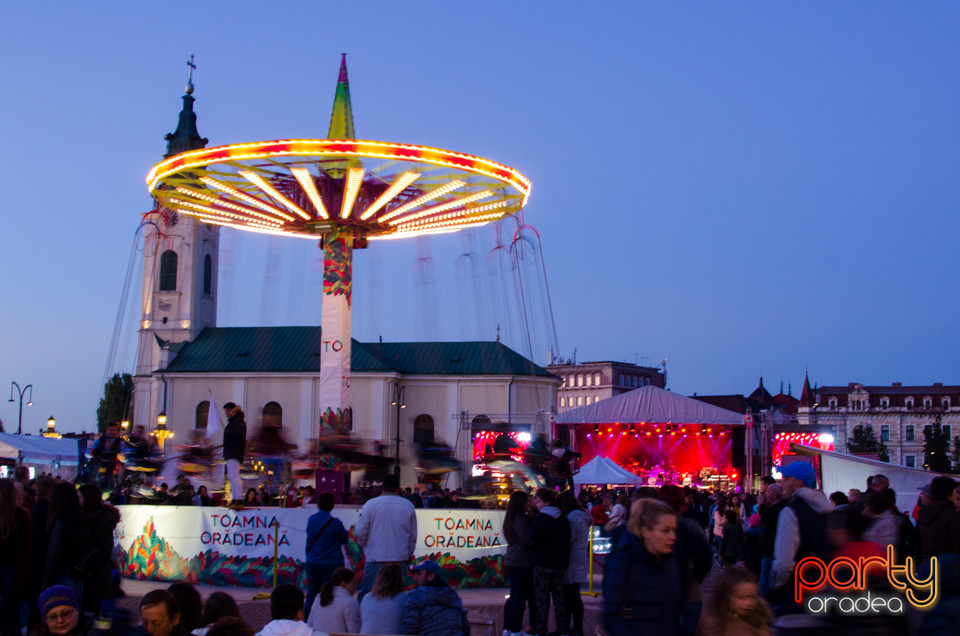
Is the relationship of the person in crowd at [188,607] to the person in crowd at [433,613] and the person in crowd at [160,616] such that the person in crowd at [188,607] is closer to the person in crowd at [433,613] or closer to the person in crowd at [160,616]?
the person in crowd at [160,616]

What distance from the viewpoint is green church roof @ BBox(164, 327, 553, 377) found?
57.4 meters

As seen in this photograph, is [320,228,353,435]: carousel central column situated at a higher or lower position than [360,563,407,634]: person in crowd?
higher

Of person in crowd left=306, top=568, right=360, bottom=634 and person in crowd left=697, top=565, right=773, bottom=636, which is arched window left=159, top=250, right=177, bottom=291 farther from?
person in crowd left=697, top=565, right=773, bottom=636

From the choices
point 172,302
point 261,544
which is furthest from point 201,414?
point 261,544

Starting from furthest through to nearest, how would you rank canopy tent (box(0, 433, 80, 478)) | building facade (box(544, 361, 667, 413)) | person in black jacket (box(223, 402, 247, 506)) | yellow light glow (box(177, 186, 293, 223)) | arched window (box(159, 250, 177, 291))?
building facade (box(544, 361, 667, 413)) → arched window (box(159, 250, 177, 291)) → canopy tent (box(0, 433, 80, 478)) → yellow light glow (box(177, 186, 293, 223)) → person in black jacket (box(223, 402, 247, 506))

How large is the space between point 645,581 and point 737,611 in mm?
674

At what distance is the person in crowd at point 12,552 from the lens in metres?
6.65

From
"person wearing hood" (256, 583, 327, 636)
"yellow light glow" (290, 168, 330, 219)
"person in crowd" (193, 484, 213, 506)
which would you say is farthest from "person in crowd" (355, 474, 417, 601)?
"yellow light glow" (290, 168, 330, 219)

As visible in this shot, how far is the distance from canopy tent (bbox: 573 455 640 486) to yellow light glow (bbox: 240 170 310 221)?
10.1 metres

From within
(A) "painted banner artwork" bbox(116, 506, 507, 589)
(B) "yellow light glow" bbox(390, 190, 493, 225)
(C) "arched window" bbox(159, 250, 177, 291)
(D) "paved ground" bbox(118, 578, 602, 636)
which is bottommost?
(D) "paved ground" bbox(118, 578, 602, 636)

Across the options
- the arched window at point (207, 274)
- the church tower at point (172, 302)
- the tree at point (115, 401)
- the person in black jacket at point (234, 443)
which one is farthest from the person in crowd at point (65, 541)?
the tree at point (115, 401)

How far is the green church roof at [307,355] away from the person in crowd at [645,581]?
51.2 m

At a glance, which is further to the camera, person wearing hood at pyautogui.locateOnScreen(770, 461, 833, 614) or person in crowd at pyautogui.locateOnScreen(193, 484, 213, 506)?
person in crowd at pyautogui.locateOnScreen(193, 484, 213, 506)

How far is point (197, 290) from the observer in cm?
5991
